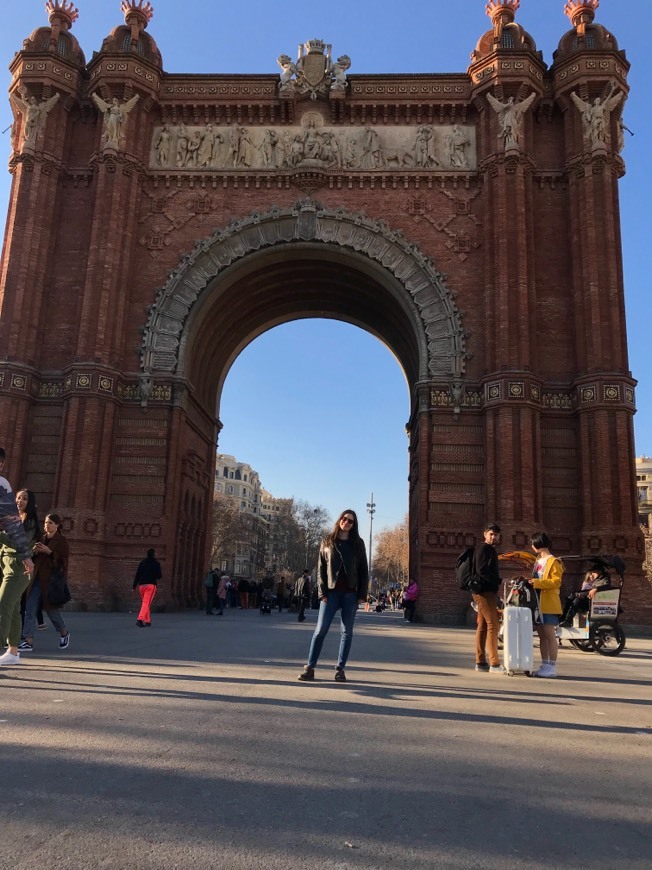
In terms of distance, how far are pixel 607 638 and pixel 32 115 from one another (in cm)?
2454

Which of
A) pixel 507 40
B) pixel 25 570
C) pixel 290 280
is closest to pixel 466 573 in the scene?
pixel 25 570

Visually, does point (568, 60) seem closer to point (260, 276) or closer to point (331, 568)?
point (260, 276)

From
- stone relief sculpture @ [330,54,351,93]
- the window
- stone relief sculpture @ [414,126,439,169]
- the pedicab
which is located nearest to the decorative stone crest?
stone relief sculpture @ [330,54,351,93]

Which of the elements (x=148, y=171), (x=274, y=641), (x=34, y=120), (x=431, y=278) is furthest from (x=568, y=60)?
A: (x=274, y=641)

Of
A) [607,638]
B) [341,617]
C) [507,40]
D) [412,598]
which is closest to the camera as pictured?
[341,617]

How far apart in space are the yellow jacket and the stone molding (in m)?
14.8

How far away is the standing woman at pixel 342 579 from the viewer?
7641 mm

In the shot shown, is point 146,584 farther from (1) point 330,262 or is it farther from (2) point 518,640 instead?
(1) point 330,262

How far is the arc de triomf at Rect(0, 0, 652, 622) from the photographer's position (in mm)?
21969

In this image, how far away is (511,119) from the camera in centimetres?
2377

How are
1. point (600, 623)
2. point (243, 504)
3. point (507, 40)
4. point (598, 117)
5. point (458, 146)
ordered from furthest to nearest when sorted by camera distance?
point (243, 504), point (458, 146), point (507, 40), point (598, 117), point (600, 623)

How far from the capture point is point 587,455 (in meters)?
21.6

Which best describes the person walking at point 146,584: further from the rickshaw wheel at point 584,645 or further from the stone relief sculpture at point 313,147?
the stone relief sculpture at point 313,147

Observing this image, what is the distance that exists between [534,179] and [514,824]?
24.7 metres
